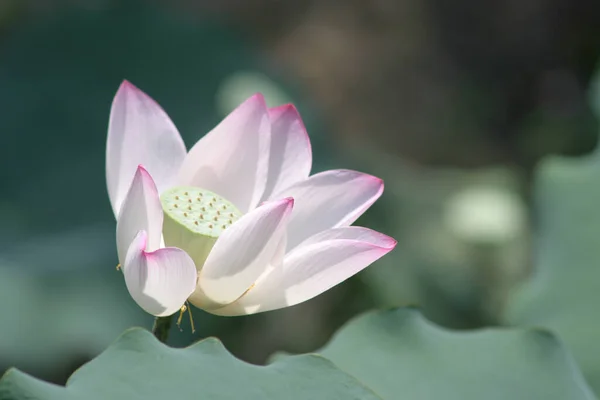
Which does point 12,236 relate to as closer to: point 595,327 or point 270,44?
point 595,327

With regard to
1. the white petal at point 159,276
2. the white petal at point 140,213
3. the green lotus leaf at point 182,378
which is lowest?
the green lotus leaf at point 182,378

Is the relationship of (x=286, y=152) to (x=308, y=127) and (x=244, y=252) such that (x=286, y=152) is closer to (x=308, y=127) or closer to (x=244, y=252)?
(x=244, y=252)

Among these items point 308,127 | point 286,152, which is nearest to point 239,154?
point 286,152

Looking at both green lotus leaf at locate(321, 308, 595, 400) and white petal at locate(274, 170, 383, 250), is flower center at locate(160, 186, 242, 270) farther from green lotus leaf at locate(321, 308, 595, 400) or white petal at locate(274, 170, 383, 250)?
green lotus leaf at locate(321, 308, 595, 400)

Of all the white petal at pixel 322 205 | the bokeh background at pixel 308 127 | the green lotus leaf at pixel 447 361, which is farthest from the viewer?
the bokeh background at pixel 308 127

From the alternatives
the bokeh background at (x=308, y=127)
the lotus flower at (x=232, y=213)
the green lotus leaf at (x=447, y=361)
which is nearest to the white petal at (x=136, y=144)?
the lotus flower at (x=232, y=213)

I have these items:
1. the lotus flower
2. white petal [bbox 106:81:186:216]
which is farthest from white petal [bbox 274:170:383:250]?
white petal [bbox 106:81:186:216]

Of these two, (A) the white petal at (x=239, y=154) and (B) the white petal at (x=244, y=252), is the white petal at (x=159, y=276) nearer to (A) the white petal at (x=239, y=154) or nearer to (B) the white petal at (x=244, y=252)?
(B) the white petal at (x=244, y=252)

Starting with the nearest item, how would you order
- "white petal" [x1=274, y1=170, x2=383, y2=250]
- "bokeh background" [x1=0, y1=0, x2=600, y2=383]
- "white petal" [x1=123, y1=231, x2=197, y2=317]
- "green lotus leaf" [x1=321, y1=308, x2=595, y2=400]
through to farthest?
"white petal" [x1=123, y1=231, x2=197, y2=317], "white petal" [x1=274, y1=170, x2=383, y2=250], "green lotus leaf" [x1=321, y1=308, x2=595, y2=400], "bokeh background" [x1=0, y1=0, x2=600, y2=383]
